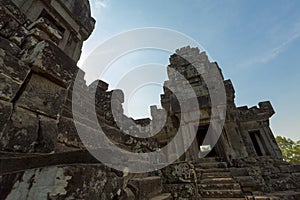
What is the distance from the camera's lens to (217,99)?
9633mm

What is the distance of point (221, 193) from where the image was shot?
4.20 m

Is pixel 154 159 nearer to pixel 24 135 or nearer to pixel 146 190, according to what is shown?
pixel 146 190

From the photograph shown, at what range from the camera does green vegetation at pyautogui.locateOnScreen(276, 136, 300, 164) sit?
755 inches

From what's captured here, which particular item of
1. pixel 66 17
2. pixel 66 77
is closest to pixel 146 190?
pixel 66 77

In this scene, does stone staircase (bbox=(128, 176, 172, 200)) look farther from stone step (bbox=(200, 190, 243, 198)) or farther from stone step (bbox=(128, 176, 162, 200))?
stone step (bbox=(200, 190, 243, 198))

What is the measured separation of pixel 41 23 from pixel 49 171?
1.77 meters

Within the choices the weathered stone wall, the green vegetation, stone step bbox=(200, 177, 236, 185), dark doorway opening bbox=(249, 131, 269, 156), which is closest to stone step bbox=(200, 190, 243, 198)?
stone step bbox=(200, 177, 236, 185)

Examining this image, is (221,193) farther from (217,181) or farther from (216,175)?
(216,175)

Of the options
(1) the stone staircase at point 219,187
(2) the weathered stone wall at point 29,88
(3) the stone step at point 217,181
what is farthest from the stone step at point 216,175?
(2) the weathered stone wall at point 29,88

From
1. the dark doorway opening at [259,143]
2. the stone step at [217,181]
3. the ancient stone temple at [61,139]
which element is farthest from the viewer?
the dark doorway opening at [259,143]

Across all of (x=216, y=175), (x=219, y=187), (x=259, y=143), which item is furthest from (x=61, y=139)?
(x=259, y=143)

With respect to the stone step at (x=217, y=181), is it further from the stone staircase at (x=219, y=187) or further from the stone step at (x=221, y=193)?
the stone step at (x=221, y=193)

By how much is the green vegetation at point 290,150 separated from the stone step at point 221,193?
21520mm

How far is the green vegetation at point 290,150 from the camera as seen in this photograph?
19.2 m
